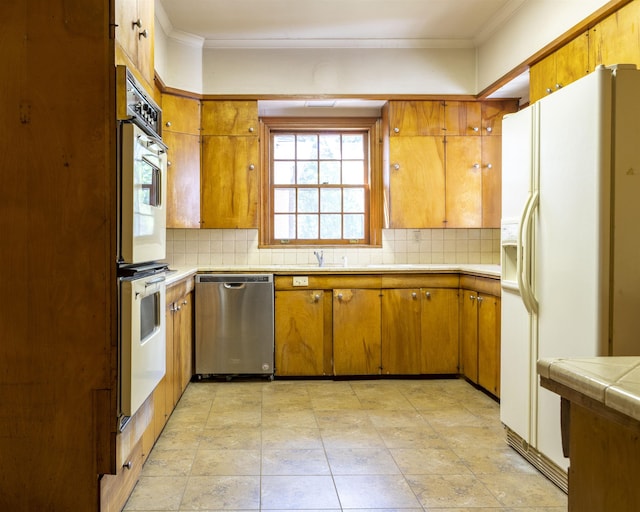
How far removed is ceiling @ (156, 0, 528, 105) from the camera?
12.2 feet

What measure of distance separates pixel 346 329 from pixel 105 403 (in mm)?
2646

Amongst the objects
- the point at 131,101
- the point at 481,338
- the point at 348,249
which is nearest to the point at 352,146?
the point at 348,249

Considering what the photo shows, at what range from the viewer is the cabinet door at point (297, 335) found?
4.14 metres

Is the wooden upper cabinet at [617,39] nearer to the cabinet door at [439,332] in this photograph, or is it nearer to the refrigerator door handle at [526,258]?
the refrigerator door handle at [526,258]

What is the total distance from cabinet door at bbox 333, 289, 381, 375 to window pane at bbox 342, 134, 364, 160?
140 centimetres

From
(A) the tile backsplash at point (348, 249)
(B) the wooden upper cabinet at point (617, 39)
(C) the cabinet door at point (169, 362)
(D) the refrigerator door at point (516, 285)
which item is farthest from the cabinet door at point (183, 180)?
(B) the wooden upper cabinet at point (617, 39)

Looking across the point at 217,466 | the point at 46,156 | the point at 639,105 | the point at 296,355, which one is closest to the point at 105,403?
the point at 46,156

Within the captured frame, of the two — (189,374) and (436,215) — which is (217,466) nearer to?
(189,374)

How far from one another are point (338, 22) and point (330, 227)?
69.0 inches

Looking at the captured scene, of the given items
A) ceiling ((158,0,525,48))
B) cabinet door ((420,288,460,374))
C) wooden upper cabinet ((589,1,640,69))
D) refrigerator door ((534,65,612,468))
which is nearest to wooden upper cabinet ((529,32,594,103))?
wooden upper cabinet ((589,1,640,69))

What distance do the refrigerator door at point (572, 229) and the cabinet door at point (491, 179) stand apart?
7.09 ft

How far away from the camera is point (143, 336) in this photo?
1.92 metres

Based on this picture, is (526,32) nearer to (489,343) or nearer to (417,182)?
(417,182)

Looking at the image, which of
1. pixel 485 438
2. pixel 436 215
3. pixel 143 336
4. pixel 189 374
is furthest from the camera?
pixel 436 215
